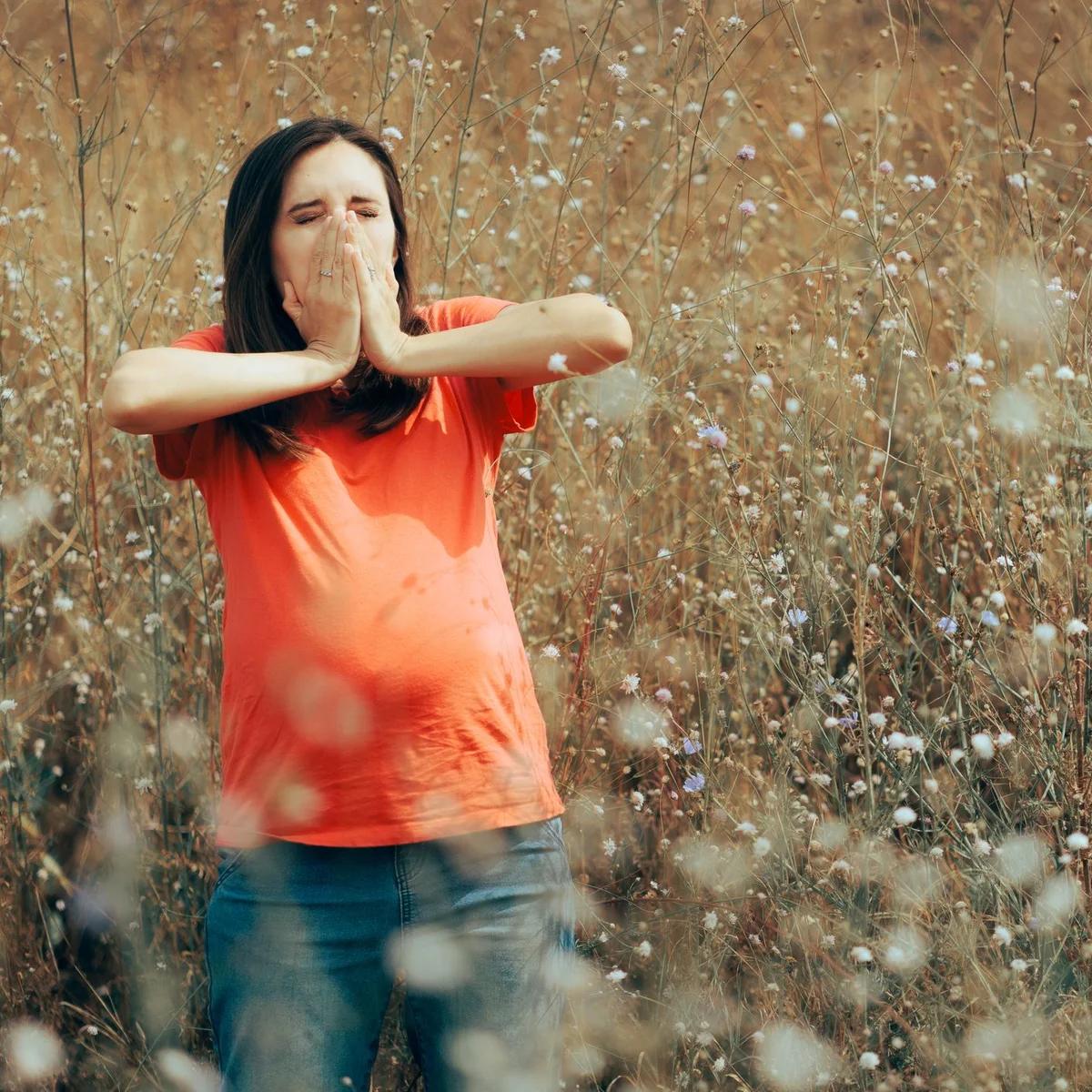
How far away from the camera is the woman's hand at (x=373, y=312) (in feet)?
4.54

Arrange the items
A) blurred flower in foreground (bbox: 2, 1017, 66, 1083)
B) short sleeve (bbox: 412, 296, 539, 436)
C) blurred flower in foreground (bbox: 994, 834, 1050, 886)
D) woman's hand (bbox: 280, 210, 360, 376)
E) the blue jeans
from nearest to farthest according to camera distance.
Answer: the blue jeans
woman's hand (bbox: 280, 210, 360, 376)
short sleeve (bbox: 412, 296, 539, 436)
blurred flower in foreground (bbox: 994, 834, 1050, 886)
blurred flower in foreground (bbox: 2, 1017, 66, 1083)

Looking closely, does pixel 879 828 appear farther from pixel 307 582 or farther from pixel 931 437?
pixel 307 582

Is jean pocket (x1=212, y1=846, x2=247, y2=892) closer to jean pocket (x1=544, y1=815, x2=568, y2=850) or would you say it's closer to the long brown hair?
jean pocket (x1=544, y1=815, x2=568, y2=850)

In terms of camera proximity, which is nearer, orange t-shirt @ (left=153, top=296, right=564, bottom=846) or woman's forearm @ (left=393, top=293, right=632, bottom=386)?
orange t-shirt @ (left=153, top=296, right=564, bottom=846)

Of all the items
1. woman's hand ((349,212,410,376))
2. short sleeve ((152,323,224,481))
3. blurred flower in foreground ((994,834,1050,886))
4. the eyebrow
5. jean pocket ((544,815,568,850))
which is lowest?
blurred flower in foreground ((994,834,1050,886))

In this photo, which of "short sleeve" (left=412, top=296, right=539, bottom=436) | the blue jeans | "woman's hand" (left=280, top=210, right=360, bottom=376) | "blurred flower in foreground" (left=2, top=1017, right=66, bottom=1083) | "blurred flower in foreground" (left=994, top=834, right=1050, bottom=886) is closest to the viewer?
the blue jeans

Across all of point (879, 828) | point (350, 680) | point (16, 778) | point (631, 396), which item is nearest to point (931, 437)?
point (631, 396)

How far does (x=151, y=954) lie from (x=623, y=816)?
0.92 meters

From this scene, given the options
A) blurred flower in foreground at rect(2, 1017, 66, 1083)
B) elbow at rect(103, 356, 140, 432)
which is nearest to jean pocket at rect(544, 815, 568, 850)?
elbow at rect(103, 356, 140, 432)

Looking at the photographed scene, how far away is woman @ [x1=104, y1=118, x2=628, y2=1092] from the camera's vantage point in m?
1.29

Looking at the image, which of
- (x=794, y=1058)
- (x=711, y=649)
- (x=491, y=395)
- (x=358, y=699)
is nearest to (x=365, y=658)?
(x=358, y=699)

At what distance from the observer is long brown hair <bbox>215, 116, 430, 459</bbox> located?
1.42 metres

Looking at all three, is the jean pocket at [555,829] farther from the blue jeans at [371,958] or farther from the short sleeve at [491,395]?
the short sleeve at [491,395]

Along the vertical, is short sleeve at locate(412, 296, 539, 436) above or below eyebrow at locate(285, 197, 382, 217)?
below
